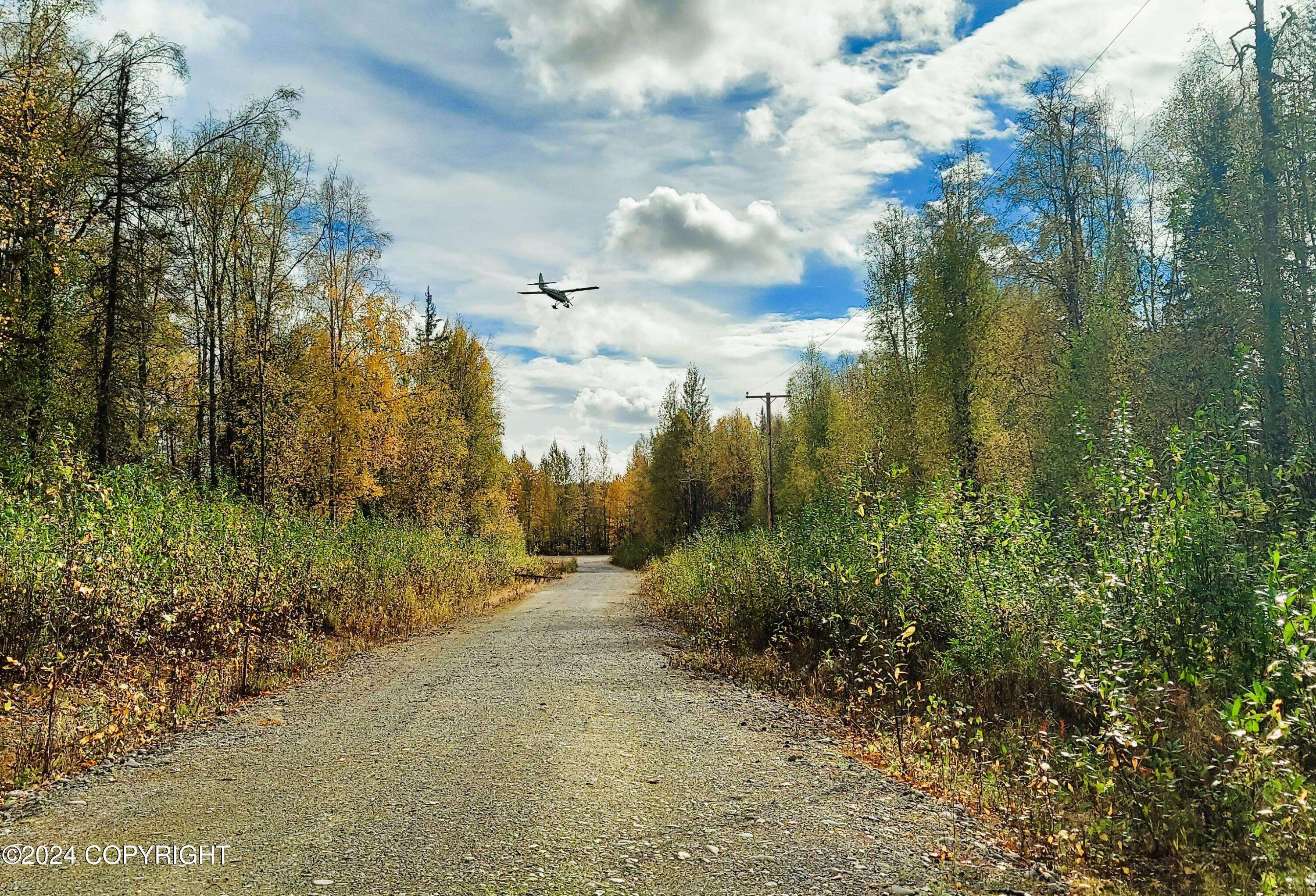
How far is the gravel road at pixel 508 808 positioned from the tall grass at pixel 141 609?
662mm

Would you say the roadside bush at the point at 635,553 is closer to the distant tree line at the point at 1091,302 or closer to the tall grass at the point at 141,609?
the distant tree line at the point at 1091,302

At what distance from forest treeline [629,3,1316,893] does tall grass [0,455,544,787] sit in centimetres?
632

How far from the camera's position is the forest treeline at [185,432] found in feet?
22.5

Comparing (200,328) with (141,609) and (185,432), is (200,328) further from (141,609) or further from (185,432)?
(141,609)

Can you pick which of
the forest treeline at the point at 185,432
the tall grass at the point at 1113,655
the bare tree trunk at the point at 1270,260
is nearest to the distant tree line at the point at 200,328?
the forest treeline at the point at 185,432

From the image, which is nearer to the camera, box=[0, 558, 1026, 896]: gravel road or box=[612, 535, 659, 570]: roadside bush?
box=[0, 558, 1026, 896]: gravel road

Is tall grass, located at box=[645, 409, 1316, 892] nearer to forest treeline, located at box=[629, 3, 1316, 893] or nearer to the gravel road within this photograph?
forest treeline, located at box=[629, 3, 1316, 893]

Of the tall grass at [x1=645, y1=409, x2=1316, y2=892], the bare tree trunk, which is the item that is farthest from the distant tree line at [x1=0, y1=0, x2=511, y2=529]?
the bare tree trunk

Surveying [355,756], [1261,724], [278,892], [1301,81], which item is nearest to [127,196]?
[355,756]

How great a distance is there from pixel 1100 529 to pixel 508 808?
5422 millimetres

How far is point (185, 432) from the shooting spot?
20797 millimetres

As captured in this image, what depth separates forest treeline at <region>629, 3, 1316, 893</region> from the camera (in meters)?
4.33

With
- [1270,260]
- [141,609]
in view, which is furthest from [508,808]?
[1270,260]

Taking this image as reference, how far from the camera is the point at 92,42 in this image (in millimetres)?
13547
